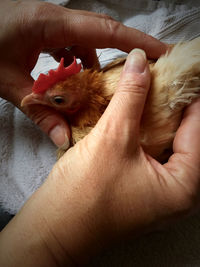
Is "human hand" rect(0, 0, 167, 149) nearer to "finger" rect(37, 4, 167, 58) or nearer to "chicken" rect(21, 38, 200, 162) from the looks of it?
"finger" rect(37, 4, 167, 58)

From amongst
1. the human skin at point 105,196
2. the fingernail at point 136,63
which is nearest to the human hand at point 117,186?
the human skin at point 105,196

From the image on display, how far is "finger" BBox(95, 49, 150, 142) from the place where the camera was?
3.09 ft

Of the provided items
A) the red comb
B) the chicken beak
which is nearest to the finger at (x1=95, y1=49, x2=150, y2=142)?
the red comb

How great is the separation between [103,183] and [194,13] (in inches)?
66.7

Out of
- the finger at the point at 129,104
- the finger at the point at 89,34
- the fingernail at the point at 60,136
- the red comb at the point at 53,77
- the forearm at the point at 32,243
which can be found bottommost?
the forearm at the point at 32,243

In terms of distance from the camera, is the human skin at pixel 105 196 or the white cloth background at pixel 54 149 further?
the white cloth background at pixel 54 149

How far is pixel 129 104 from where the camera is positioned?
962 mm

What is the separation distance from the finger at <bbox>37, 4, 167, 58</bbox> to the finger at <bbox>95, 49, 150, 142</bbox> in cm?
35

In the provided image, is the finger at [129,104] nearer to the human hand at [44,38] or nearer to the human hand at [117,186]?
the human hand at [117,186]

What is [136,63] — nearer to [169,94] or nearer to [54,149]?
[169,94]

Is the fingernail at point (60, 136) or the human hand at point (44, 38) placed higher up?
the human hand at point (44, 38)

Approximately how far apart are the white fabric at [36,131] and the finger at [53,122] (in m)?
0.38

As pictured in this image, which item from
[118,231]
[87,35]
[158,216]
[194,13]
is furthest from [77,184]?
[194,13]

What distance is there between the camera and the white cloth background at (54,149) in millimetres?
1346
